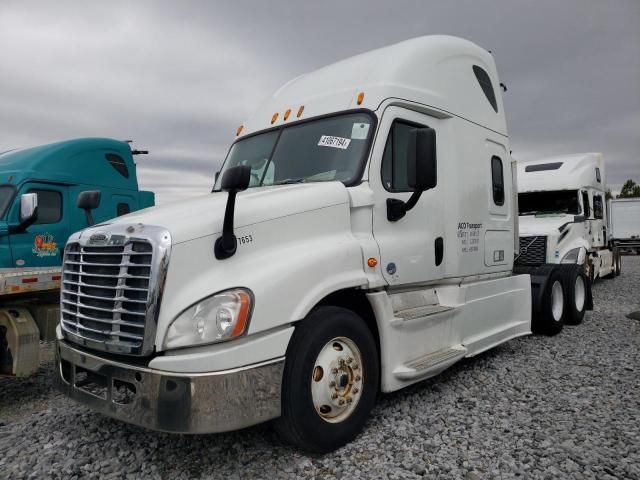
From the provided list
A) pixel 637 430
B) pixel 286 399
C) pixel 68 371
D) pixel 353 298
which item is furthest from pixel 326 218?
pixel 637 430

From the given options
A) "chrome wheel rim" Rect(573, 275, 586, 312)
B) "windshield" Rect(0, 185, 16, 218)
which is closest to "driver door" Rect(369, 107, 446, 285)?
"chrome wheel rim" Rect(573, 275, 586, 312)

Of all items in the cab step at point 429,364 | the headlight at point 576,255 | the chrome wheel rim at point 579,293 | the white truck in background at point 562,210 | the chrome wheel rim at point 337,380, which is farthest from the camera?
the headlight at point 576,255

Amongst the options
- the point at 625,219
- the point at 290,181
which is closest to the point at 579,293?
the point at 290,181

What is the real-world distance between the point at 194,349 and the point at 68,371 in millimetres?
1248

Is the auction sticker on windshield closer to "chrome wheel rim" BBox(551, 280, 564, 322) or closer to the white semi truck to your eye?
the white semi truck

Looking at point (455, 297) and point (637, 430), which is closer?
point (637, 430)

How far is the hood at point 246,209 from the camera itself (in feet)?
A: 10.1

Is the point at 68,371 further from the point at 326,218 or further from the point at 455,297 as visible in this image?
the point at 455,297

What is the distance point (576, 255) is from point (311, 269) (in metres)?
9.84

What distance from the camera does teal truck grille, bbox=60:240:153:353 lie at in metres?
2.94

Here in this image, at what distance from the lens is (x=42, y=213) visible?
7547 millimetres

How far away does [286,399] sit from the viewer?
10.3ft

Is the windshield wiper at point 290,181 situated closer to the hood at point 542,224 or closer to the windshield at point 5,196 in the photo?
the windshield at point 5,196

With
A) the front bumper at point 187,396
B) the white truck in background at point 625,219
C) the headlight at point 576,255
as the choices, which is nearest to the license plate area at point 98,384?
the front bumper at point 187,396
